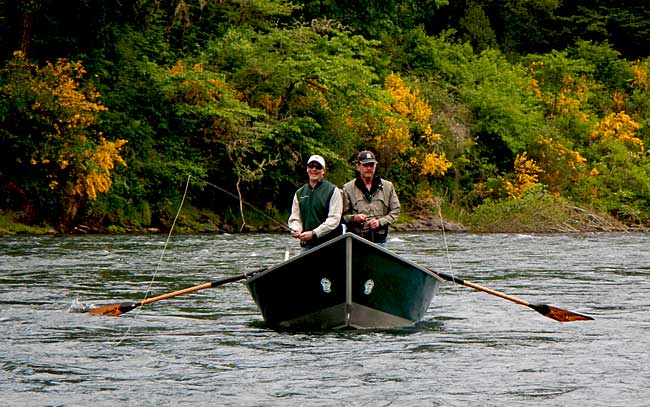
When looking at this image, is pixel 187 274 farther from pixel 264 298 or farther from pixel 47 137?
pixel 47 137

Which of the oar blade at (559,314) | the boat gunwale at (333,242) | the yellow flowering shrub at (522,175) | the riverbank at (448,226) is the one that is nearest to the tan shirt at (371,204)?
the boat gunwale at (333,242)

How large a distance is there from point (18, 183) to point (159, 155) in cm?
505

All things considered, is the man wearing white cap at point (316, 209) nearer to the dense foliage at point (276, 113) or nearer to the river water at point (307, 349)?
the river water at point (307, 349)

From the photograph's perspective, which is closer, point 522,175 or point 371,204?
point 371,204

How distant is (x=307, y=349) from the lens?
1077 centimetres

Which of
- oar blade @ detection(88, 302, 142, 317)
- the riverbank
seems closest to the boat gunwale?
oar blade @ detection(88, 302, 142, 317)

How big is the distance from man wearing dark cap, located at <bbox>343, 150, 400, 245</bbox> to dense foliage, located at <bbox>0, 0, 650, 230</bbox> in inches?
638

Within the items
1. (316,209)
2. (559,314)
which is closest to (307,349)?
(316,209)

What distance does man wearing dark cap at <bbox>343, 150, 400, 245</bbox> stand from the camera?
12664mm

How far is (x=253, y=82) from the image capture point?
37.2 m

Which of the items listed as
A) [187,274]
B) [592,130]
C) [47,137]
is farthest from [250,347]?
[592,130]

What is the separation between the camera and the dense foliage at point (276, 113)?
31.5 m

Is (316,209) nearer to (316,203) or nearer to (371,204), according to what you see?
(316,203)

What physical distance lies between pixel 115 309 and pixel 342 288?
278 centimetres
